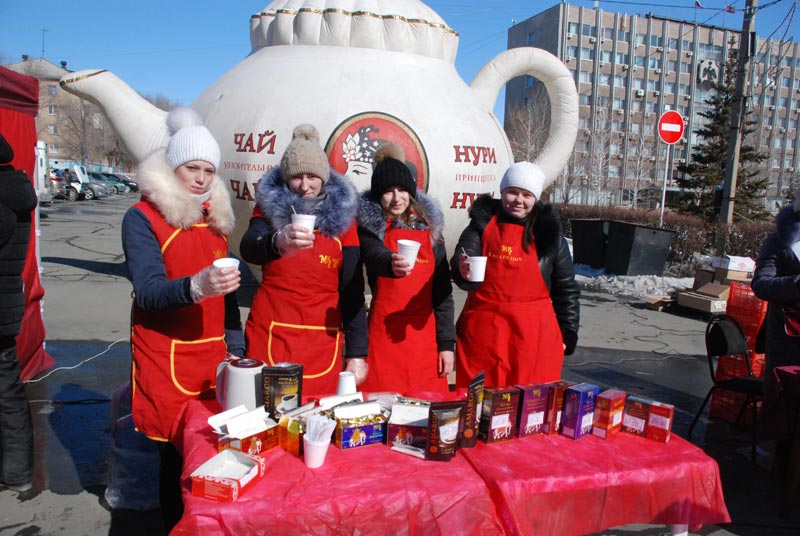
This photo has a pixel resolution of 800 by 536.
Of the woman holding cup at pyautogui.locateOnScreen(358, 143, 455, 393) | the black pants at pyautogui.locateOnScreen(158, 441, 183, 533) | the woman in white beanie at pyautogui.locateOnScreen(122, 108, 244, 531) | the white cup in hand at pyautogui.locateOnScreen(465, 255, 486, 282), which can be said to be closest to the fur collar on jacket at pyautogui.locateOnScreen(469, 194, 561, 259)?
the woman holding cup at pyautogui.locateOnScreen(358, 143, 455, 393)

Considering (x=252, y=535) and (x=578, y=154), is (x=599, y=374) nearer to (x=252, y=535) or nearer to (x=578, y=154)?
(x=252, y=535)

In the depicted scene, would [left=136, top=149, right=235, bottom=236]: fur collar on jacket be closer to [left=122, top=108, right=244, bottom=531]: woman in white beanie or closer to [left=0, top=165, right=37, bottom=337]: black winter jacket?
[left=122, top=108, right=244, bottom=531]: woman in white beanie

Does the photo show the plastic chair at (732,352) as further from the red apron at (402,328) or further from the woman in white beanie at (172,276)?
the woman in white beanie at (172,276)

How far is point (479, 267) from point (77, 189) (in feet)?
107

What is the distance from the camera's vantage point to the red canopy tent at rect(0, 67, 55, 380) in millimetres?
4211

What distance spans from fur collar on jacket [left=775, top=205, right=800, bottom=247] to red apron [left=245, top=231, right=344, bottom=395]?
289 centimetres

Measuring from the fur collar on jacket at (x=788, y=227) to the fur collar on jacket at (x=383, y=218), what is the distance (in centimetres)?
232

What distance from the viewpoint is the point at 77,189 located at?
29875 millimetres

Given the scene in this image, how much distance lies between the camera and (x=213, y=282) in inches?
76.9

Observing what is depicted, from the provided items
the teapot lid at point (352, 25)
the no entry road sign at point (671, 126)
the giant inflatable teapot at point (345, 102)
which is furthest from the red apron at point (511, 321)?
the no entry road sign at point (671, 126)

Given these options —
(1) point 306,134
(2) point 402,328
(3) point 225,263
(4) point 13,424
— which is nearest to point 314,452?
(3) point 225,263

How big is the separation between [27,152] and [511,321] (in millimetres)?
3963

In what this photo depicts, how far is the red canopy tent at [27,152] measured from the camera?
4.21m

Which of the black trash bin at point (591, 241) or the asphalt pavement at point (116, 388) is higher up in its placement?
the black trash bin at point (591, 241)
